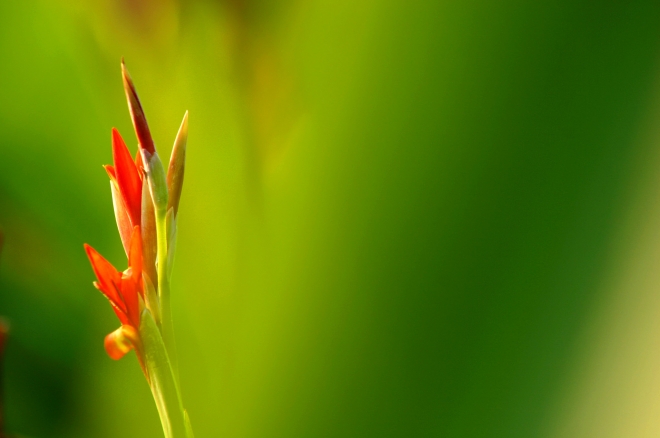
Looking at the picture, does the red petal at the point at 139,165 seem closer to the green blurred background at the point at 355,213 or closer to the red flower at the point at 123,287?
the red flower at the point at 123,287

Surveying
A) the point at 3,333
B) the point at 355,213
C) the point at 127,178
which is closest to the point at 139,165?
the point at 127,178

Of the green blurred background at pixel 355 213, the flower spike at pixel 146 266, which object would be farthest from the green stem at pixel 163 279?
the green blurred background at pixel 355 213

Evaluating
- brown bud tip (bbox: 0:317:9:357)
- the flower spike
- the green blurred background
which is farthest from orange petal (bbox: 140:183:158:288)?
brown bud tip (bbox: 0:317:9:357)

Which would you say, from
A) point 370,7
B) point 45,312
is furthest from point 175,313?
point 370,7

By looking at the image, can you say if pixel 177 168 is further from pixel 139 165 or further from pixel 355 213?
pixel 355 213

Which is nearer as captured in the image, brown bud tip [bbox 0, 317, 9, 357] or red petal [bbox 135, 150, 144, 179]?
red petal [bbox 135, 150, 144, 179]

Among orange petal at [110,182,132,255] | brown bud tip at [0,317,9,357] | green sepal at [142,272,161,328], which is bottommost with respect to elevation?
brown bud tip at [0,317,9,357]

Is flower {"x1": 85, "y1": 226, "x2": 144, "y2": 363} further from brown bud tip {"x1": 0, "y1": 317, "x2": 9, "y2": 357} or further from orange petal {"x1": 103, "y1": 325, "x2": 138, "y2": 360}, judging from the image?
brown bud tip {"x1": 0, "y1": 317, "x2": 9, "y2": 357}
